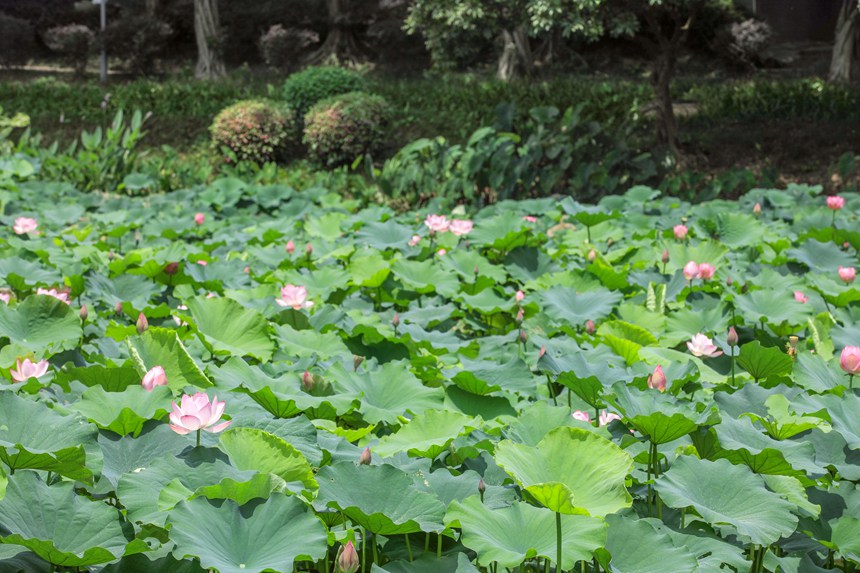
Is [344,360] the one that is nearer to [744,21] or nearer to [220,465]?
[220,465]

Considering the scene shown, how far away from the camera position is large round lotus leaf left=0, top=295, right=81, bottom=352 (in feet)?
6.70

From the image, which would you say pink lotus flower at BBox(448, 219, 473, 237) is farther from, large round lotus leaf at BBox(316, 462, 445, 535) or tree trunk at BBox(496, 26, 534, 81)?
tree trunk at BBox(496, 26, 534, 81)

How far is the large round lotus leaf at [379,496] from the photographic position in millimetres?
1218

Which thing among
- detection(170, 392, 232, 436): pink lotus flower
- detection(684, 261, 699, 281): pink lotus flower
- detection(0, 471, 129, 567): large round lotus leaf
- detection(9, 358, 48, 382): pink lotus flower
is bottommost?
detection(684, 261, 699, 281): pink lotus flower

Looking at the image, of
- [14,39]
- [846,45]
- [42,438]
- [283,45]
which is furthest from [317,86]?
[14,39]

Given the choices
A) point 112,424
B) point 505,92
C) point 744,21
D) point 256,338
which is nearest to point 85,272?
point 256,338

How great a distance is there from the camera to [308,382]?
1742mm

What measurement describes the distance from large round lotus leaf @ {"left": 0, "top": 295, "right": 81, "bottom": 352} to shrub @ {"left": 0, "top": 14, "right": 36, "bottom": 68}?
65.2ft

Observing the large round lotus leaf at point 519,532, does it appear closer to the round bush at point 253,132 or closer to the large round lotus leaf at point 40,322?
the large round lotus leaf at point 40,322

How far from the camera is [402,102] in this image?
478 inches

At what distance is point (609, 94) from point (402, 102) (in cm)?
276

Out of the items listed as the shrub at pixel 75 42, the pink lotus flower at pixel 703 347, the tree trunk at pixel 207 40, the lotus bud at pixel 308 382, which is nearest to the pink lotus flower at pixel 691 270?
the pink lotus flower at pixel 703 347

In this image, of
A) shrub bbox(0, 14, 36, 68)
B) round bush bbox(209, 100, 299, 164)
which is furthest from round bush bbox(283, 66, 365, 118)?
shrub bbox(0, 14, 36, 68)

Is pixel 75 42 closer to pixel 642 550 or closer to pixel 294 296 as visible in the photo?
pixel 294 296
